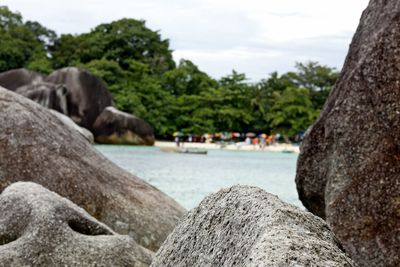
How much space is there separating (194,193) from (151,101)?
3439 centimetres

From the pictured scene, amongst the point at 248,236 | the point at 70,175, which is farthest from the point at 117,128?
the point at 248,236

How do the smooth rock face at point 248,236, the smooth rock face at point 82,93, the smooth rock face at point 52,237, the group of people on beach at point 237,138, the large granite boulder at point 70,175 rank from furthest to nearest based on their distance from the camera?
the group of people on beach at point 237,138 → the smooth rock face at point 82,93 → the large granite boulder at point 70,175 → the smooth rock face at point 52,237 → the smooth rock face at point 248,236

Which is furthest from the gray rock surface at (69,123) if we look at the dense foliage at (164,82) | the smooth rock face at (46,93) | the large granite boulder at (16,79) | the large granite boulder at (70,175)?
the dense foliage at (164,82)

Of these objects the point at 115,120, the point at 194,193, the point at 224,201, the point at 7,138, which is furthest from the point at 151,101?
the point at 224,201

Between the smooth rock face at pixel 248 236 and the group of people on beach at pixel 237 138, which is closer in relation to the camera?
the smooth rock face at pixel 248 236

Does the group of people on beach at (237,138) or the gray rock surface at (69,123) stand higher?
the gray rock surface at (69,123)

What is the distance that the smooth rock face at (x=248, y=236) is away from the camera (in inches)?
83.2

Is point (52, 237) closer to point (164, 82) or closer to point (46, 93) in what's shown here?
point (46, 93)

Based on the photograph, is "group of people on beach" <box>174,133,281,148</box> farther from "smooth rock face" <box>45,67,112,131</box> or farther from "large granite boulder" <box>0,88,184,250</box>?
"large granite boulder" <box>0,88,184,250</box>

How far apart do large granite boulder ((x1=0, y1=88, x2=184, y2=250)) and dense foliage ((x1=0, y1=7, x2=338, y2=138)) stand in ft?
139

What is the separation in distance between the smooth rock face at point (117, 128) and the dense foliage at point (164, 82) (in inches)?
271

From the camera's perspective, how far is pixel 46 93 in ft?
126

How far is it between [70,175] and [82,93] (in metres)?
33.8

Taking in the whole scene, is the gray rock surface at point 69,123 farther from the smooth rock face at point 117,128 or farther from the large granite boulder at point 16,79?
the smooth rock face at point 117,128
